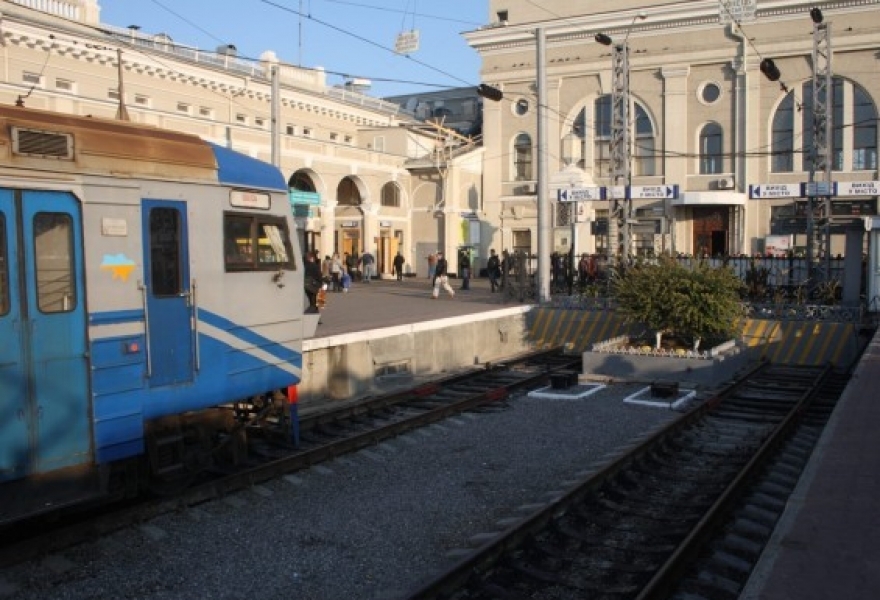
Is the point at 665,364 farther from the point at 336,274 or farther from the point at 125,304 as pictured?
the point at 336,274

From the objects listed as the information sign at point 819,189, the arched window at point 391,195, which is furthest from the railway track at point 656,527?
the arched window at point 391,195

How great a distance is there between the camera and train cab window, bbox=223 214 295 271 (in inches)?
318

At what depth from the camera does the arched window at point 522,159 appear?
154 feet

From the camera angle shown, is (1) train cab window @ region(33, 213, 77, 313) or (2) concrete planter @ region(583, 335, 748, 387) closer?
(1) train cab window @ region(33, 213, 77, 313)

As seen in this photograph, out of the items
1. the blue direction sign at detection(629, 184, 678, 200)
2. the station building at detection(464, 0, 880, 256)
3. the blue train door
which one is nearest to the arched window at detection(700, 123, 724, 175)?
the station building at detection(464, 0, 880, 256)

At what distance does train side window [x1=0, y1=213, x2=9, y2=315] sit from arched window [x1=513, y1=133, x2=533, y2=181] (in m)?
42.1

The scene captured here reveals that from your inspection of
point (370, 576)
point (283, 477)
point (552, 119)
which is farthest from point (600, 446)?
point (552, 119)

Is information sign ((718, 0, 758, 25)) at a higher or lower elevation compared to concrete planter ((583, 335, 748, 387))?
higher

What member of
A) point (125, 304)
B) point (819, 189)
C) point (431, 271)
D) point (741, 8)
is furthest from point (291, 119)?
point (125, 304)

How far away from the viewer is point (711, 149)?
42.0 meters

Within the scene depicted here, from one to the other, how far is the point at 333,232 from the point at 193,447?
103 ft

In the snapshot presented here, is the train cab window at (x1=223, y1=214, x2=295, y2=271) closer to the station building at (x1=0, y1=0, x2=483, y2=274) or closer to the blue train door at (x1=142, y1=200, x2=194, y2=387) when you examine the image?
the blue train door at (x1=142, y1=200, x2=194, y2=387)

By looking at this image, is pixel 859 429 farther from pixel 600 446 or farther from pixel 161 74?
pixel 161 74

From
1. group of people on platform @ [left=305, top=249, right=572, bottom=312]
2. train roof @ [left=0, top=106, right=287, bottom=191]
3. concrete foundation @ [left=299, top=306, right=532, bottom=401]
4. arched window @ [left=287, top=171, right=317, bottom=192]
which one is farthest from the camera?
arched window @ [left=287, top=171, right=317, bottom=192]
